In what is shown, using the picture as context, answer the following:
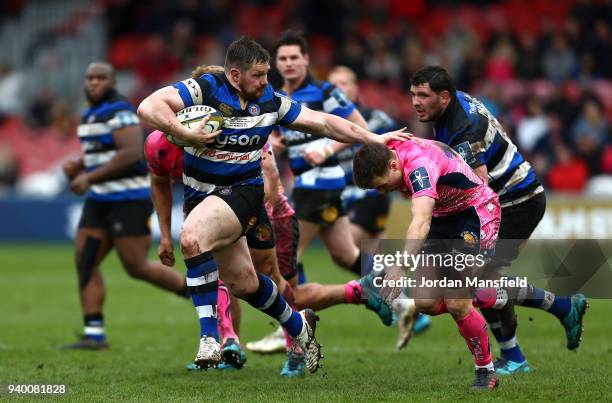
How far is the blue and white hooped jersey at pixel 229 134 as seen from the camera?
8109 mm

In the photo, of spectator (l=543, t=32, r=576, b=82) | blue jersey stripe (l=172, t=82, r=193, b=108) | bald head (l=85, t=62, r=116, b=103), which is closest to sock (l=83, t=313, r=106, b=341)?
bald head (l=85, t=62, r=116, b=103)

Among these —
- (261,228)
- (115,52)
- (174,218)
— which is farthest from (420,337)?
(115,52)

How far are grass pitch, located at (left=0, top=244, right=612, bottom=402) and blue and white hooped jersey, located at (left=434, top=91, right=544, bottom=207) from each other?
1.07 metres

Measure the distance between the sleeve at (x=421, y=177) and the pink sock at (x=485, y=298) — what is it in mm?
1104

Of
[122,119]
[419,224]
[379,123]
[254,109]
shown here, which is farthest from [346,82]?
[419,224]

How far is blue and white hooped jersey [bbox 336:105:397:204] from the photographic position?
41.6 ft

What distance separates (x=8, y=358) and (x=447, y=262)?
4.22m

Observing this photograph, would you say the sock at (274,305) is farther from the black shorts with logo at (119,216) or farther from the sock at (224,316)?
the black shorts with logo at (119,216)

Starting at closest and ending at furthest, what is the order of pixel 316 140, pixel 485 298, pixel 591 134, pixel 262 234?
pixel 485 298 → pixel 262 234 → pixel 316 140 → pixel 591 134

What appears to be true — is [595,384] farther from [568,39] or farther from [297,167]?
[568,39]

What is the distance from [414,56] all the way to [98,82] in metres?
12.1

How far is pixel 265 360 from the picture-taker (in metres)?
10.0

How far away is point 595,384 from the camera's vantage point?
812cm

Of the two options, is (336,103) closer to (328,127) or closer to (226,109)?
(328,127)
